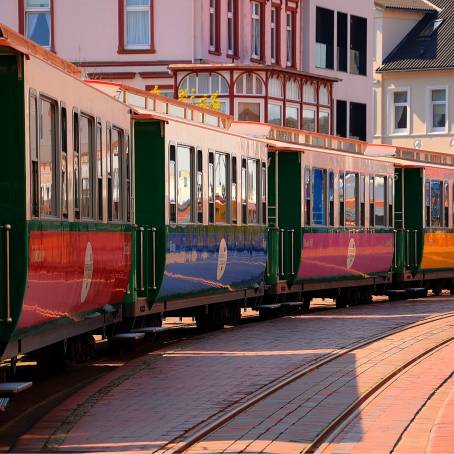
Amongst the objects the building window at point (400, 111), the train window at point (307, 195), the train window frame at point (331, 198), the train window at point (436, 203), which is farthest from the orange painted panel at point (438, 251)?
the building window at point (400, 111)

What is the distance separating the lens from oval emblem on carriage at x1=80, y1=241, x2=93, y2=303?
53.0 feet

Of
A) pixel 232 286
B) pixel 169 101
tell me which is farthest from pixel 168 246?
pixel 232 286

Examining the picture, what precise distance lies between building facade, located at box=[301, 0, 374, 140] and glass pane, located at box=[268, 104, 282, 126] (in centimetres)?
422

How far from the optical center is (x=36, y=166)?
43.6 ft

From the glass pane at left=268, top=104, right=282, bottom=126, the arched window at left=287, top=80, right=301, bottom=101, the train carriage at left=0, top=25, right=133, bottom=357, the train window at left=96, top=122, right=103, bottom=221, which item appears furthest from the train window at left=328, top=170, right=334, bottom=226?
the arched window at left=287, top=80, right=301, bottom=101

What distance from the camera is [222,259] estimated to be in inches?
977

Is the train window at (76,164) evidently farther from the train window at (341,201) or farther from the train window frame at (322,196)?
the train window at (341,201)

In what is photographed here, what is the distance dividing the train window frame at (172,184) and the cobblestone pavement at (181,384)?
1.57 meters

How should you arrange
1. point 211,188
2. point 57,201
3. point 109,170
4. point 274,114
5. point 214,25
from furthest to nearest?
point 274,114, point 214,25, point 211,188, point 109,170, point 57,201

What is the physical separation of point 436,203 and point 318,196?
8576 mm

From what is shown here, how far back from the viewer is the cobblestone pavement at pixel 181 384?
12.8 meters

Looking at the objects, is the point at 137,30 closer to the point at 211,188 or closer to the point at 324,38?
the point at 324,38

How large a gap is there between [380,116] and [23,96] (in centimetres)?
6563

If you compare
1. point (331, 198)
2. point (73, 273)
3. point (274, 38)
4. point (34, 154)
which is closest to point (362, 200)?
point (331, 198)
